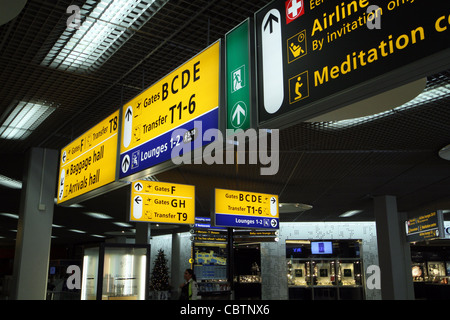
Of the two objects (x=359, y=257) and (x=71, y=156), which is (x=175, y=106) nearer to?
(x=71, y=156)

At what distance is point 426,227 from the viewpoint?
1229cm

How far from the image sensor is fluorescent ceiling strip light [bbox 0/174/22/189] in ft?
35.1

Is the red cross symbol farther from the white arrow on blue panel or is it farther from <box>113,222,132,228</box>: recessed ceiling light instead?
<box>113,222,132,228</box>: recessed ceiling light

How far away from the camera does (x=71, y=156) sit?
563cm

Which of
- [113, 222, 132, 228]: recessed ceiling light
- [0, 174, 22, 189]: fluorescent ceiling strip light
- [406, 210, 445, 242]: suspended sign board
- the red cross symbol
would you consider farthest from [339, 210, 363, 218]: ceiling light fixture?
the red cross symbol

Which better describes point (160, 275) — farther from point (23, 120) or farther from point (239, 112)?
point (239, 112)

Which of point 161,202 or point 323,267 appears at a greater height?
point 161,202

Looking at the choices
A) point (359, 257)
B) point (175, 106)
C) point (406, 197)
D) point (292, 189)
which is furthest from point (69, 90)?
point (359, 257)

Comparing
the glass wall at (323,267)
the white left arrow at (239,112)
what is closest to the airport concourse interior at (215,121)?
the white left arrow at (239,112)

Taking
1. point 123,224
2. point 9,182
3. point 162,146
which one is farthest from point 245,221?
point 123,224

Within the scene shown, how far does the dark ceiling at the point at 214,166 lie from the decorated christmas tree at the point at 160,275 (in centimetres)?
923

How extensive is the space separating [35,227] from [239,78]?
230 inches

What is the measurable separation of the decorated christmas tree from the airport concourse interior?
27.5 feet

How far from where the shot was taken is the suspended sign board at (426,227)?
38.0 feet
